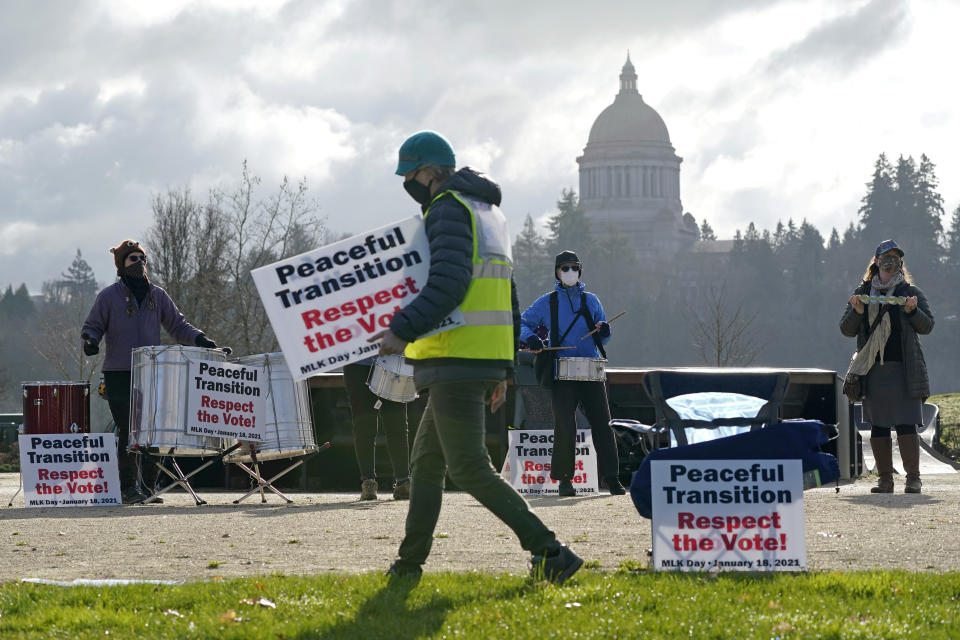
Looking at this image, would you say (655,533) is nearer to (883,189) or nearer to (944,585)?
(944,585)

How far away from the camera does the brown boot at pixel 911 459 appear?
480 inches

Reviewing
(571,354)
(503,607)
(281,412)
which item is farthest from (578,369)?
(503,607)

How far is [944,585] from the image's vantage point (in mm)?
6453

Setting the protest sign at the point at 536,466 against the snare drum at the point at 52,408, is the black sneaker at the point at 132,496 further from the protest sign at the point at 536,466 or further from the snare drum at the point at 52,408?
the protest sign at the point at 536,466

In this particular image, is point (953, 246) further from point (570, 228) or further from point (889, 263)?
point (889, 263)

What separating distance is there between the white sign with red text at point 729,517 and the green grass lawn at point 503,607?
0.20 m

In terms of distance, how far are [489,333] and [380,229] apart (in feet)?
2.15

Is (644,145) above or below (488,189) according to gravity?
above

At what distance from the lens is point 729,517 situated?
22.8 feet

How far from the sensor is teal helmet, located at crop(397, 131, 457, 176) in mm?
6656

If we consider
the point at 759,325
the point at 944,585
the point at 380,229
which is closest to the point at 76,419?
the point at 380,229

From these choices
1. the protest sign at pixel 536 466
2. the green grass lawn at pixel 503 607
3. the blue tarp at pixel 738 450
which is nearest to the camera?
the green grass lawn at pixel 503 607

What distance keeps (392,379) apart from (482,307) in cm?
463

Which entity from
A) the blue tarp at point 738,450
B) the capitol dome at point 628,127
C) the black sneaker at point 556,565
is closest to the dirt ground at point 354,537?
the blue tarp at point 738,450
